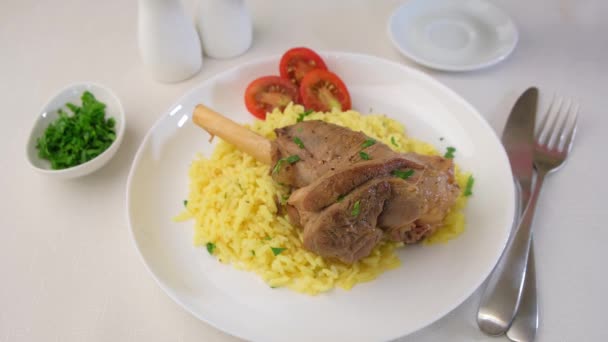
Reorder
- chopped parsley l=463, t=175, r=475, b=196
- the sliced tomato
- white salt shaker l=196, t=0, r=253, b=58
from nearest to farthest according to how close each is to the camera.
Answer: chopped parsley l=463, t=175, r=475, b=196 → the sliced tomato → white salt shaker l=196, t=0, r=253, b=58

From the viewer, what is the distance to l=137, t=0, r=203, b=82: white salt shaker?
3.19 m

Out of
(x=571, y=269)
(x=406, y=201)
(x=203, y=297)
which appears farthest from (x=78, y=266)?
(x=571, y=269)

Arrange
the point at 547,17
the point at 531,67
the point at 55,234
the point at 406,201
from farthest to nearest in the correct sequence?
the point at 547,17, the point at 531,67, the point at 55,234, the point at 406,201

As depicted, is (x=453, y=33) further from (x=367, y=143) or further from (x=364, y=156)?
(x=364, y=156)

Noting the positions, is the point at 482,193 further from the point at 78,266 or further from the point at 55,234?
the point at 55,234

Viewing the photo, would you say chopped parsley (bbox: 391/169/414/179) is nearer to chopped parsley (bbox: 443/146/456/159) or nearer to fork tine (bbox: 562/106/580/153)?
chopped parsley (bbox: 443/146/456/159)

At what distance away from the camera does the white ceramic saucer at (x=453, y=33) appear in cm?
359

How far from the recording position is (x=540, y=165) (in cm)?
287

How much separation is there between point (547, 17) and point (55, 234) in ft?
13.9

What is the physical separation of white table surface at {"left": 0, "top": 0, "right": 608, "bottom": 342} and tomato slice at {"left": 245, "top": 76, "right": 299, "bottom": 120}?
0.65 metres

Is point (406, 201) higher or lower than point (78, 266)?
higher

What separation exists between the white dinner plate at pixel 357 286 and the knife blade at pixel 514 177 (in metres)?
0.17

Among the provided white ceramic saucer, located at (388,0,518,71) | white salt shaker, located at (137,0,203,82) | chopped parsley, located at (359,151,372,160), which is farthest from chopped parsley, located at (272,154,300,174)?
white ceramic saucer, located at (388,0,518,71)

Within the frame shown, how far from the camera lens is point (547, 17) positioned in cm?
404
